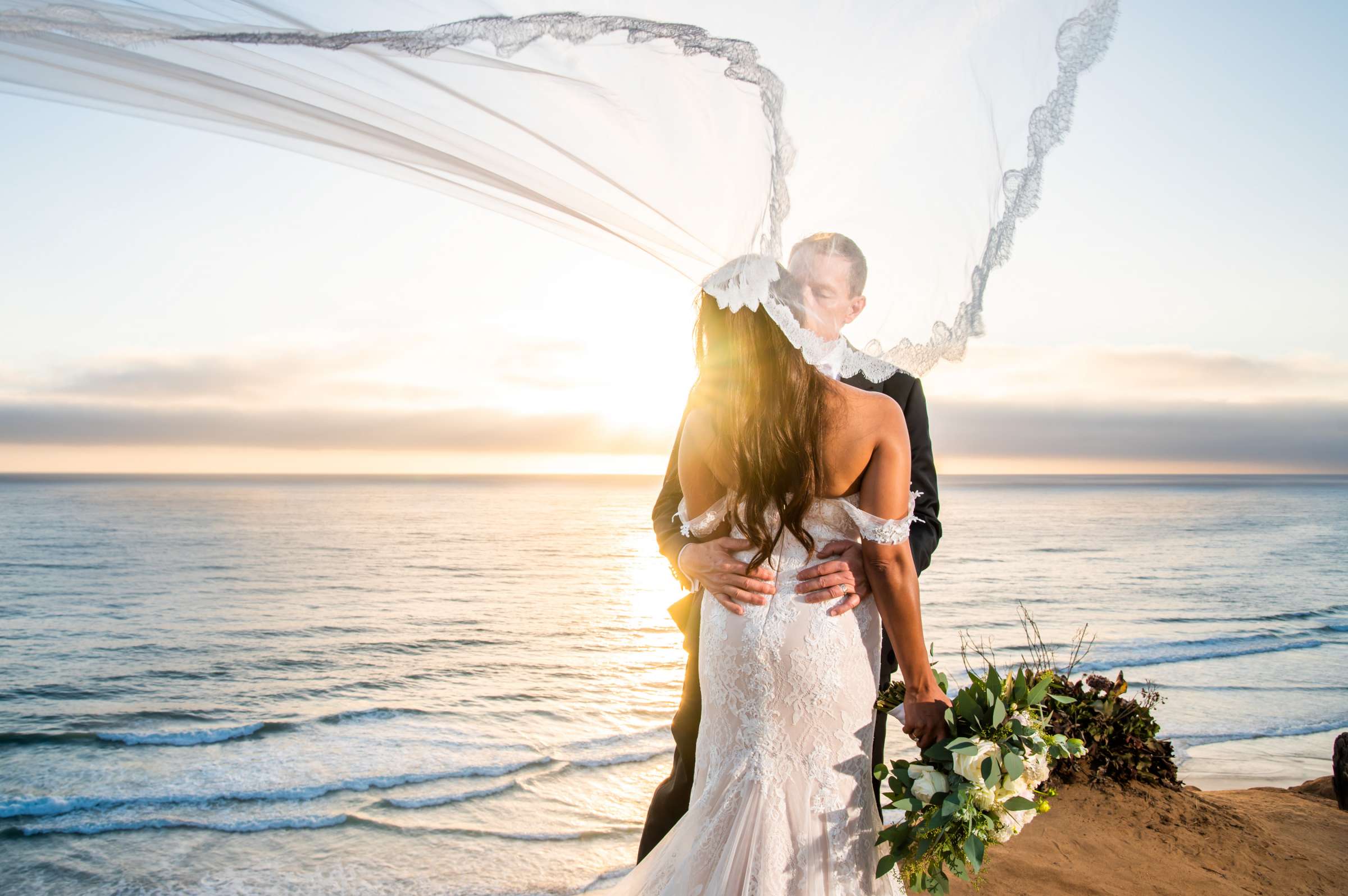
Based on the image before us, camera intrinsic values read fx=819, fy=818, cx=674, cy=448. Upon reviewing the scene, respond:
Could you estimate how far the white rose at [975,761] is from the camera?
7.40 feet

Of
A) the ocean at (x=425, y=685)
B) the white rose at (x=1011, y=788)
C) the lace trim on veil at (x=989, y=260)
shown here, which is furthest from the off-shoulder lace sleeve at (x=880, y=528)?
the ocean at (x=425, y=685)

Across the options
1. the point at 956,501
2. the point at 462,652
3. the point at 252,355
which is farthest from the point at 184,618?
the point at 956,501

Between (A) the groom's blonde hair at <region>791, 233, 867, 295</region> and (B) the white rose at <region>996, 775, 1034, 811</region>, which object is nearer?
(A) the groom's blonde hair at <region>791, 233, 867, 295</region>

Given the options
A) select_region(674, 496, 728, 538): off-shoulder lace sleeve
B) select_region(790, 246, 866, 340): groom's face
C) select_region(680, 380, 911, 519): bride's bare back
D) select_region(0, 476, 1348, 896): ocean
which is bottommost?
select_region(0, 476, 1348, 896): ocean

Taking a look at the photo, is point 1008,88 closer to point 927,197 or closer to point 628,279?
point 927,197

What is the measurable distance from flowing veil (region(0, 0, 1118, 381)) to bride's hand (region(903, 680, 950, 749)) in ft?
3.15

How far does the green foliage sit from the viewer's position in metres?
5.44

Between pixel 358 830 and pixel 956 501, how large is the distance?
6187 cm

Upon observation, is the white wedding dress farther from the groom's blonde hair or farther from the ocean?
the ocean

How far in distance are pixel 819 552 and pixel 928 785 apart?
2.36 ft

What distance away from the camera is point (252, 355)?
48.8 m

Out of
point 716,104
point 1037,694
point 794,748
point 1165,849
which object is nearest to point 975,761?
point 1037,694

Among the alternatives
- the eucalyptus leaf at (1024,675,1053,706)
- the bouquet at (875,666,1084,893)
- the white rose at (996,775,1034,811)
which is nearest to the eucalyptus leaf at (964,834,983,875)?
the bouquet at (875,666,1084,893)

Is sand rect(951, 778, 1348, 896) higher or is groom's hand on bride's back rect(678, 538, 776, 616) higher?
groom's hand on bride's back rect(678, 538, 776, 616)
